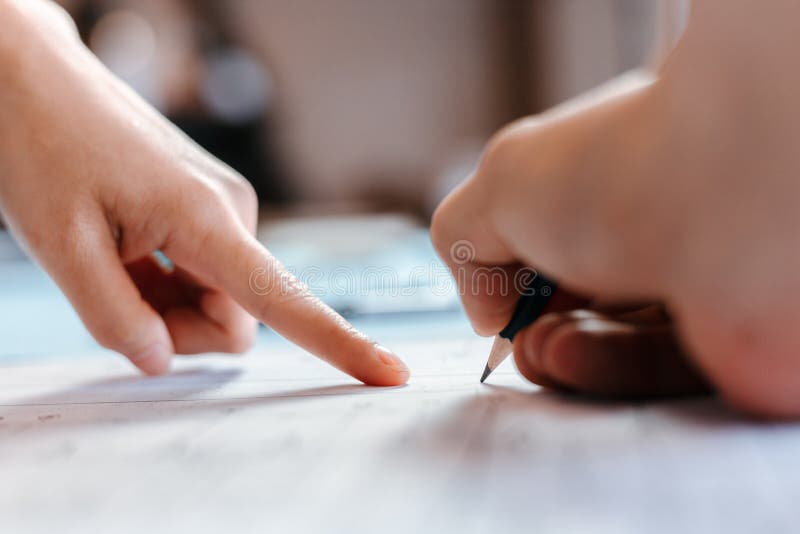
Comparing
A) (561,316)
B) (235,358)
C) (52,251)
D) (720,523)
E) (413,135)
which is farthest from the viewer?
(413,135)

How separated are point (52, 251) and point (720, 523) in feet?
1.61

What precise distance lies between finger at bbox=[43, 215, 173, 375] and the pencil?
289mm

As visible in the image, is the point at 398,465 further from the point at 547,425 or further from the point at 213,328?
the point at 213,328

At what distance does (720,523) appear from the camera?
240 mm

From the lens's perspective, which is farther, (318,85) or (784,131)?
(318,85)

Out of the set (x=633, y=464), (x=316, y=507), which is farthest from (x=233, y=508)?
(x=633, y=464)

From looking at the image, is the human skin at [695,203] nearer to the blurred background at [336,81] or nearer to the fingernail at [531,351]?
the fingernail at [531,351]

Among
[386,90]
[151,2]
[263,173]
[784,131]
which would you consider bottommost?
[263,173]

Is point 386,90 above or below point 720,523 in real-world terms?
below

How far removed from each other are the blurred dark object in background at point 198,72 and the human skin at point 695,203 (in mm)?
2908

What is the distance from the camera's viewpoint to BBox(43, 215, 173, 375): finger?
0.55 metres

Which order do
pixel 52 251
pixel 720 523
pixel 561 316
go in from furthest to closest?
pixel 52 251 < pixel 561 316 < pixel 720 523

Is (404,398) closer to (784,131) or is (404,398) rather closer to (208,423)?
(208,423)

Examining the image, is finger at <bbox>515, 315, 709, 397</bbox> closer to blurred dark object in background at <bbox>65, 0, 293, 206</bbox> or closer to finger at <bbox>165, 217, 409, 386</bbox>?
finger at <bbox>165, 217, 409, 386</bbox>
